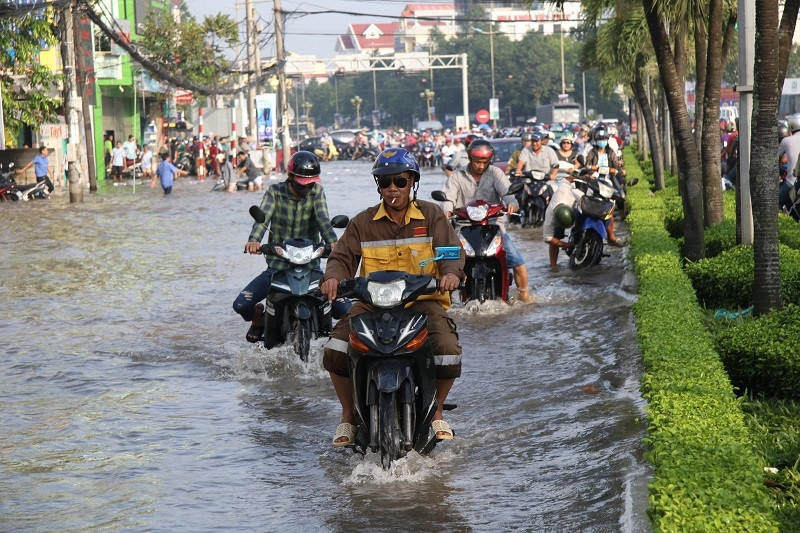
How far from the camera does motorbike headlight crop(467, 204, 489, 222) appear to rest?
11664mm

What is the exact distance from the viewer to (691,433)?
5.40m

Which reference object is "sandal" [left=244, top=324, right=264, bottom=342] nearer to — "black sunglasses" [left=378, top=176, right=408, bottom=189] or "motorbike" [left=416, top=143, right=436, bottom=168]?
"black sunglasses" [left=378, top=176, right=408, bottom=189]

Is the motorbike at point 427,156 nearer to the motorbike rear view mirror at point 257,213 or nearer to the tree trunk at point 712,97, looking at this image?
the tree trunk at point 712,97

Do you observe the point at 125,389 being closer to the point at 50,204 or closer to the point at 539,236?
the point at 539,236

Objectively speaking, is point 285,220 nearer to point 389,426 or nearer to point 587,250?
point 389,426

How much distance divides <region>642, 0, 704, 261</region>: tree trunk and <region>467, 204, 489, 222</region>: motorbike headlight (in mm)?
1824

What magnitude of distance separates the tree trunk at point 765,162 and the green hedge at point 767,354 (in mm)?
749

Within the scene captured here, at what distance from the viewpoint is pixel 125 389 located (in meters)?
8.99

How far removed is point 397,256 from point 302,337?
2.63 meters

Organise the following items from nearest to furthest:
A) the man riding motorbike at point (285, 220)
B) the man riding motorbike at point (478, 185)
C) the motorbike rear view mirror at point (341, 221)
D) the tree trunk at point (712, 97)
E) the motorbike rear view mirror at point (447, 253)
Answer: the motorbike rear view mirror at point (447, 253), the motorbike rear view mirror at point (341, 221), the man riding motorbike at point (285, 220), the man riding motorbike at point (478, 185), the tree trunk at point (712, 97)

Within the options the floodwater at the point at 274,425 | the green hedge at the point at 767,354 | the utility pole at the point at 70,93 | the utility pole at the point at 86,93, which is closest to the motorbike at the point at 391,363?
the floodwater at the point at 274,425

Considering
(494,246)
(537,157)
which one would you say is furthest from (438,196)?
(537,157)

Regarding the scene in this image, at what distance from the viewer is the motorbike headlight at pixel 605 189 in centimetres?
1448

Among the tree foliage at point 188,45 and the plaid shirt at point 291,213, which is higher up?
the tree foliage at point 188,45
